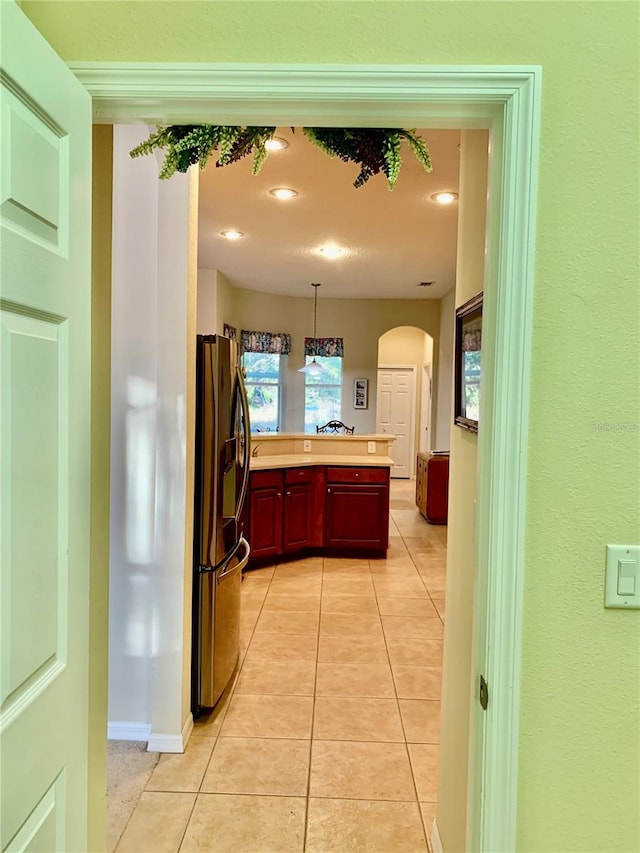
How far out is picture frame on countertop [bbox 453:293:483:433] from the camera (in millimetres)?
1441

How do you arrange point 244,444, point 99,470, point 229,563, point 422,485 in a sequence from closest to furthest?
point 99,470 < point 229,563 < point 244,444 < point 422,485

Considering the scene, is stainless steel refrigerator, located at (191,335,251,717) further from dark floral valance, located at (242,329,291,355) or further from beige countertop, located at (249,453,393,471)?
dark floral valance, located at (242,329,291,355)

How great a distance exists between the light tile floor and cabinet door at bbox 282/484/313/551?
2.69ft

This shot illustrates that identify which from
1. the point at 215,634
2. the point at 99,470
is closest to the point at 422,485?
the point at 215,634

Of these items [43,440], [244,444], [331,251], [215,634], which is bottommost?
[215,634]

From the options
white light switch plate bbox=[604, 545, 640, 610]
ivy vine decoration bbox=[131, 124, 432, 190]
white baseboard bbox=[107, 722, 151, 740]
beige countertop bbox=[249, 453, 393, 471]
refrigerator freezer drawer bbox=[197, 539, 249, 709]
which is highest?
ivy vine decoration bbox=[131, 124, 432, 190]

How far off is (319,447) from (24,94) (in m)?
4.39

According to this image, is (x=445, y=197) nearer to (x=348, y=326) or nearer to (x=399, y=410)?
(x=348, y=326)

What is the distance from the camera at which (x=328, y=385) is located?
26.5ft

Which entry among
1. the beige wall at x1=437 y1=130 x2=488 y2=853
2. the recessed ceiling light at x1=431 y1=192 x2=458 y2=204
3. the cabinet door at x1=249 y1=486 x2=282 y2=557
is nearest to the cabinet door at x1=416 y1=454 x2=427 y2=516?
the cabinet door at x1=249 y1=486 x2=282 y2=557

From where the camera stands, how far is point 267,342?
7.49 metres

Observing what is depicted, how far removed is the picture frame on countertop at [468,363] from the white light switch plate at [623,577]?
480 millimetres

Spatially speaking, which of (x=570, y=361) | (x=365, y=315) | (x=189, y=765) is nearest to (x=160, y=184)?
(x=570, y=361)

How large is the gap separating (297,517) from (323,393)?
374 centimetres
